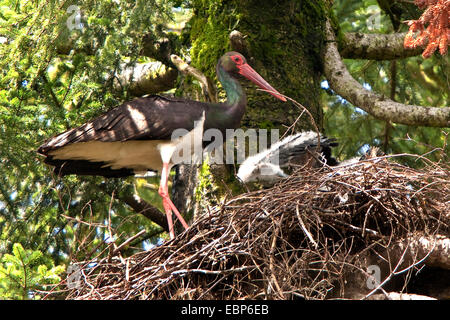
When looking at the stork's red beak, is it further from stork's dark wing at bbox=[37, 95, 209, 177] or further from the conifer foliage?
the conifer foliage

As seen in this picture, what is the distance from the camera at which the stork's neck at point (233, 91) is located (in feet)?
19.2

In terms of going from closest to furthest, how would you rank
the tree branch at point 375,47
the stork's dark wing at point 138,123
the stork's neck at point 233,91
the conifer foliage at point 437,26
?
the conifer foliage at point 437,26 → the stork's dark wing at point 138,123 → the stork's neck at point 233,91 → the tree branch at point 375,47

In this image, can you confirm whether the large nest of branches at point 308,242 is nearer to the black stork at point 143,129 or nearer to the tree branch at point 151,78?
the black stork at point 143,129

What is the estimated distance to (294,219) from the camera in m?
4.59

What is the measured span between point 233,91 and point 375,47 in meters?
2.00

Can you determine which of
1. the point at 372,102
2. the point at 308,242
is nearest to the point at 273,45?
the point at 372,102

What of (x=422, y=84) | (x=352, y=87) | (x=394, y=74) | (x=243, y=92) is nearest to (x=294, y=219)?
(x=243, y=92)

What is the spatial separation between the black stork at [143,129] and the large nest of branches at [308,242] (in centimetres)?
102

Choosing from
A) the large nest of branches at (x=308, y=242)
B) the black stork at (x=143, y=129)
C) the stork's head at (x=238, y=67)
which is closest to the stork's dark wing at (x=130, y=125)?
the black stork at (x=143, y=129)

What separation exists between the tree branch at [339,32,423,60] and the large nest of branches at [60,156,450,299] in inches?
101

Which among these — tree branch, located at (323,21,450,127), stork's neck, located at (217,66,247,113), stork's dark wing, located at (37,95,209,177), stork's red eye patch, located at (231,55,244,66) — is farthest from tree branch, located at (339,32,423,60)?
stork's dark wing, located at (37,95,209,177)

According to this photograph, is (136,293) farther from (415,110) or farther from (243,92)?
(415,110)

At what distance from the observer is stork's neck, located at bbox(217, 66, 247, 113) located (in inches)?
230

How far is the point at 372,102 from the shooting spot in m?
6.20
